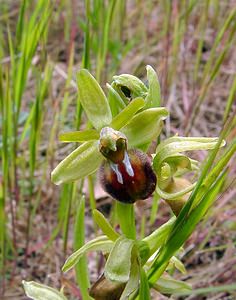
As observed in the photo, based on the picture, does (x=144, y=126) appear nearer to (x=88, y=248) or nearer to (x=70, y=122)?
(x=88, y=248)

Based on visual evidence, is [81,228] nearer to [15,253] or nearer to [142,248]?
[142,248]

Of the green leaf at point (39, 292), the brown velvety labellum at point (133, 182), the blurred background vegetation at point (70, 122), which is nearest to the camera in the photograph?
the brown velvety labellum at point (133, 182)

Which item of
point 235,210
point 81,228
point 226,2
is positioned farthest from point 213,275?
point 226,2

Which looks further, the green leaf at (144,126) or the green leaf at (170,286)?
the green leaf at (170,286)

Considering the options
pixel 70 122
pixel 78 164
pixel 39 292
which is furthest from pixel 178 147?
pixel 70 122

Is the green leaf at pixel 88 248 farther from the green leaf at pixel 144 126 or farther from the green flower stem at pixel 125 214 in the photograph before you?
the green leaf at pixel 144 126

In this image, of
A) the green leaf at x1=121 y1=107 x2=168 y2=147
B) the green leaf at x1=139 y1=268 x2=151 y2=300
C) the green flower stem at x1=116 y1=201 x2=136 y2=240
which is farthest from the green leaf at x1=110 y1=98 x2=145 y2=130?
the green leaf at x1=139 y1=268 x2=151 y2=300

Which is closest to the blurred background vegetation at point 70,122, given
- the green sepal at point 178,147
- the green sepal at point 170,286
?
the green sepal at point 178,147

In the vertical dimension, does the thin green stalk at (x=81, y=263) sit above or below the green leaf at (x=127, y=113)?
below
